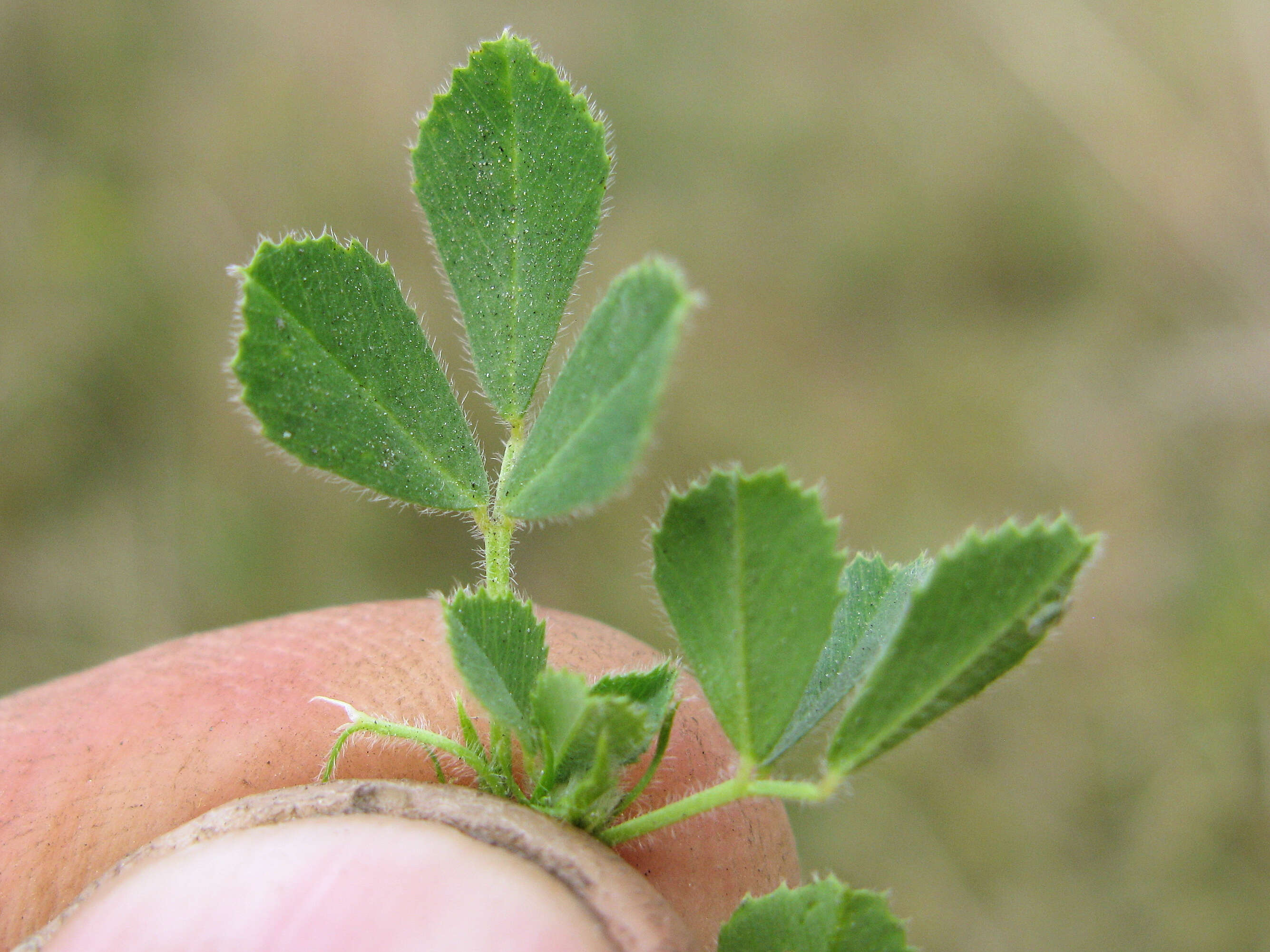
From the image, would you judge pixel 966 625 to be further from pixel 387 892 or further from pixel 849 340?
pixel 849 340

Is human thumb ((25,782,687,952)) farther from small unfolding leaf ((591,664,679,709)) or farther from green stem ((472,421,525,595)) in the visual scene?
green stem ((472,421,525,595))

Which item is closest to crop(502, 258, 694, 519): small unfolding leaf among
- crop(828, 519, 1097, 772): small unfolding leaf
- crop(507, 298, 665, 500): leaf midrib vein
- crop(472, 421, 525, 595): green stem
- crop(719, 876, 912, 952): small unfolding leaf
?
crop(507, 298, 665, 500): leaf midrib vein

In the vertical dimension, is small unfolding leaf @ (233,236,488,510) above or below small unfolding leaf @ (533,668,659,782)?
above

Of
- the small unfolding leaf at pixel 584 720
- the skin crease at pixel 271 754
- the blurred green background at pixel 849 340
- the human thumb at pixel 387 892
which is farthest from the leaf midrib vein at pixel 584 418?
the blurred green background at pixel 849 340

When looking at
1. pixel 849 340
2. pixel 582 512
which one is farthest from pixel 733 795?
pixel 849 340

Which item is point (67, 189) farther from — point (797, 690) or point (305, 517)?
point (797, 690)

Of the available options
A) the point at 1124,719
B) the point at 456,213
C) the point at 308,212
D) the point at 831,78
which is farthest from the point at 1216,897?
the point at 308,212
